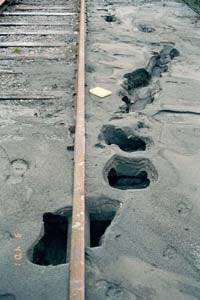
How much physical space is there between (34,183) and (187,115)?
256 centimetres

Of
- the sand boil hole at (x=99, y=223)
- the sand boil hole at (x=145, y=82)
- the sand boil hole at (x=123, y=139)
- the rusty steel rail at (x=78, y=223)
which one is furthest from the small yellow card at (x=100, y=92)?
the sand boil hole at (x=99, y=223)

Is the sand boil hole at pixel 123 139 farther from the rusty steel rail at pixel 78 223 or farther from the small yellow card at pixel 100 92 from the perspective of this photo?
the small yellow card at pixel 100 92

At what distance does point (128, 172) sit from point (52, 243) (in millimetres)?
1272

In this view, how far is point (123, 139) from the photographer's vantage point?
4750mm

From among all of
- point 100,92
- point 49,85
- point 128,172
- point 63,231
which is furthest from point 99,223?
point 49,85

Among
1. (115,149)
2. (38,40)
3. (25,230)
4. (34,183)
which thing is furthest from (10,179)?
(38,40)

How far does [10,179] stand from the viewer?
3.79 m

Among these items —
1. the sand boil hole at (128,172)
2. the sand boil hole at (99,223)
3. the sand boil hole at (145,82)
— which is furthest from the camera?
the sand boil hole at (145,82)

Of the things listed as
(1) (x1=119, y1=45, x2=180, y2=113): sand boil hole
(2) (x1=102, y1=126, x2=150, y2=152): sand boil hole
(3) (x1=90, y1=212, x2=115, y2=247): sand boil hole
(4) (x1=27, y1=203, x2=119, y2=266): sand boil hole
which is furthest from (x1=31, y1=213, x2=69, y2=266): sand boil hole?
(1) (x1=119, y1=45, x2=180, y2=113): sand boil hole

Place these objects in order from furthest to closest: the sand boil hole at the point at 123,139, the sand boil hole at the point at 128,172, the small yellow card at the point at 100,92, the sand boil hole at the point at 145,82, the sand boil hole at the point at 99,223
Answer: the sand boil hole at the point at 145,82 → the small yellow card at the point at 100,92 → the sand boil hole at the point at 123,139 → the sand boil hole at the point at 128,172 → the sand boil hole at the point at 99,223

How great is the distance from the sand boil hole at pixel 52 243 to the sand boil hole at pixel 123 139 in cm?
154

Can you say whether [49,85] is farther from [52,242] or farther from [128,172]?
[52,242]

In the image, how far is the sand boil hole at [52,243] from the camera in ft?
10.0

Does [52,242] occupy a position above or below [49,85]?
below
